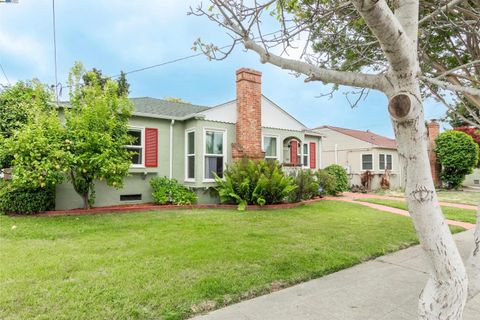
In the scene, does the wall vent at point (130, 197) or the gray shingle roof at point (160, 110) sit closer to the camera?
the wall vent at point (130, 197)

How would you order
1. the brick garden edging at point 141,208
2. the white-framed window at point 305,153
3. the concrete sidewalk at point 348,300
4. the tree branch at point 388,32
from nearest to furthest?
the tree branch at point 388,32 → the concrete sidewalk at point 348,300 → the brick garden edging at point 141,208 → the white-framed window at point 305,153

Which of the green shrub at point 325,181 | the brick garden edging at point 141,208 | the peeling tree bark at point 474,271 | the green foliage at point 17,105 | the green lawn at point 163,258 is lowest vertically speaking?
the green lawn at point 163,258

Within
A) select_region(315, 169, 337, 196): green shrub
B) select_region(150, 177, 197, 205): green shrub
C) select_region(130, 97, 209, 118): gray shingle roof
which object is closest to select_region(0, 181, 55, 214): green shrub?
select_region(150, 177, 197, 205): green shrub

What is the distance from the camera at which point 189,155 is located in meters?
11.5

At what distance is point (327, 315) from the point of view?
2967mm

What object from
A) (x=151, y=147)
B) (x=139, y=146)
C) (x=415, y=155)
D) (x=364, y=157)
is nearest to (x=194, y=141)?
(x=151, y=147)

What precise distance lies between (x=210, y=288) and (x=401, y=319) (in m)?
2.03

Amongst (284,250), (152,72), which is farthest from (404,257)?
(152,72)

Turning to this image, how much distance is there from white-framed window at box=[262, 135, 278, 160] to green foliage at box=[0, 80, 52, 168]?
26.4 ft

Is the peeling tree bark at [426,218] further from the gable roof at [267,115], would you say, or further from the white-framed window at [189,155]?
the white-framed window at [189,155]

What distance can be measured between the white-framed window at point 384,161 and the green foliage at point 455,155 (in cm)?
291

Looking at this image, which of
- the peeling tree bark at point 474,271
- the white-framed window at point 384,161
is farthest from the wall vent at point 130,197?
the white-framed window at point 384,161

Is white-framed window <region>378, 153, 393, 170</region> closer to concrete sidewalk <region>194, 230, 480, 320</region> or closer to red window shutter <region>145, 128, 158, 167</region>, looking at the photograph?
red window shutter <region>145, 128, 158, 167</region>

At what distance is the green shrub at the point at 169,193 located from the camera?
10.3 m
